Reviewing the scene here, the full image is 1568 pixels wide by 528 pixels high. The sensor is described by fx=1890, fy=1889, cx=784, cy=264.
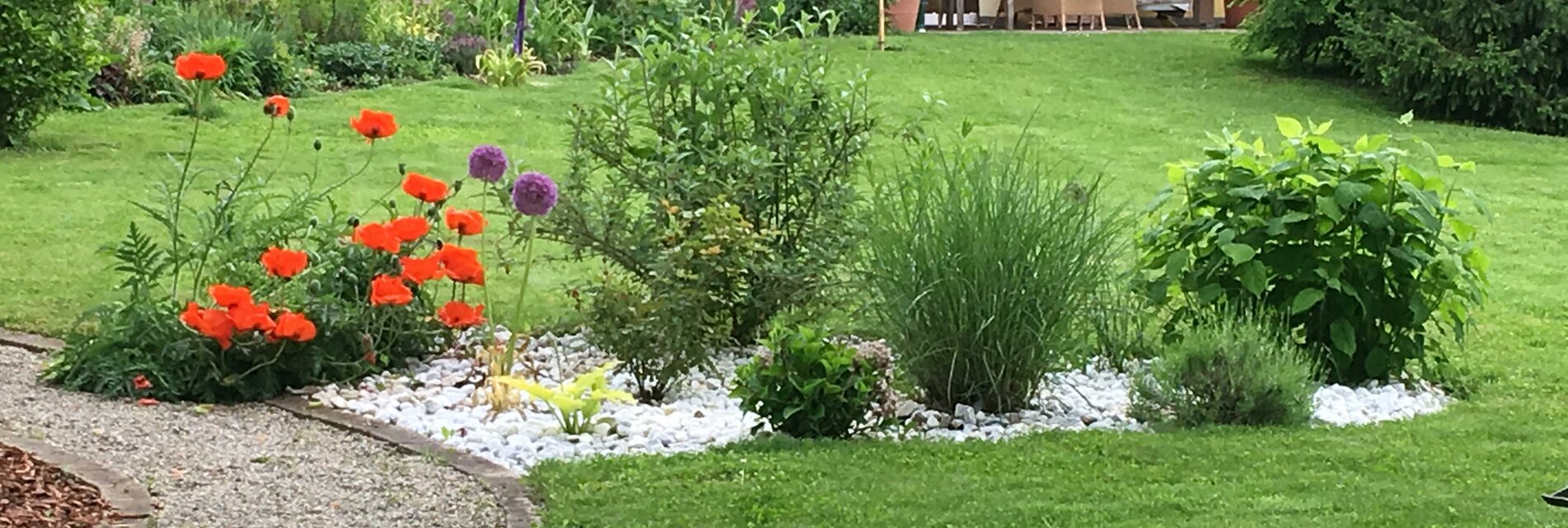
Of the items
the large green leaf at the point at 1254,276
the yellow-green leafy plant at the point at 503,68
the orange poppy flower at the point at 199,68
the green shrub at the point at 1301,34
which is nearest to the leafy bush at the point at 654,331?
the orange poppy flower at the point at 199,68

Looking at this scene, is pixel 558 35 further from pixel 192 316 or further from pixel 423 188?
pixel 192 316

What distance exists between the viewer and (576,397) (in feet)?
17.3

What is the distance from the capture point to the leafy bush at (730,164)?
20.0ft

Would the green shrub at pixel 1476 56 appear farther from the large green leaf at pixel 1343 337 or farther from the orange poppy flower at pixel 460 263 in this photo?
the orange poppy flower at pixel 460 263

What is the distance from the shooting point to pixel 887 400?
205 inches

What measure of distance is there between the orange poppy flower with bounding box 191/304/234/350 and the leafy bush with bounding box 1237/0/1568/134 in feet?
38.0

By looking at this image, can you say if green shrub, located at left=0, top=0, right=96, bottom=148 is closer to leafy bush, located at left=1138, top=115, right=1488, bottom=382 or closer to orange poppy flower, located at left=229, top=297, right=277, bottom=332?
orange poppy flower, located at left=229, top=297, right=277, bottom=332

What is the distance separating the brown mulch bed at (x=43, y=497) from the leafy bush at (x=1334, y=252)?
333 cm

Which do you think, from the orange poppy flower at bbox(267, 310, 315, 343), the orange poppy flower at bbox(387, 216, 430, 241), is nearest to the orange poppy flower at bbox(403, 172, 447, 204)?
the orange poppy flower at bbox(387, 216, 430, 241)

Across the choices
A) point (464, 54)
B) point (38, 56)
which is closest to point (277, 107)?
point (38, 56)

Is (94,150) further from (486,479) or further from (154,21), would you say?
(486,479)

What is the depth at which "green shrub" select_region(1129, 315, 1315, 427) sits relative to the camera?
5320mm

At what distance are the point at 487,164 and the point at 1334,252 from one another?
2664mm

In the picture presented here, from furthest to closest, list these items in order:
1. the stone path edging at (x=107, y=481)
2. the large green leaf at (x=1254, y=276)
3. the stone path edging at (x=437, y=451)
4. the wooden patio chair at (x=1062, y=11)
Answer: the wooden patio chair at (x=1062, y=11) < the large green leaf at (x=1254, y=276) < the stone path edging at (x=437, y=451) < the stone path edging at (x=107, y=481)
